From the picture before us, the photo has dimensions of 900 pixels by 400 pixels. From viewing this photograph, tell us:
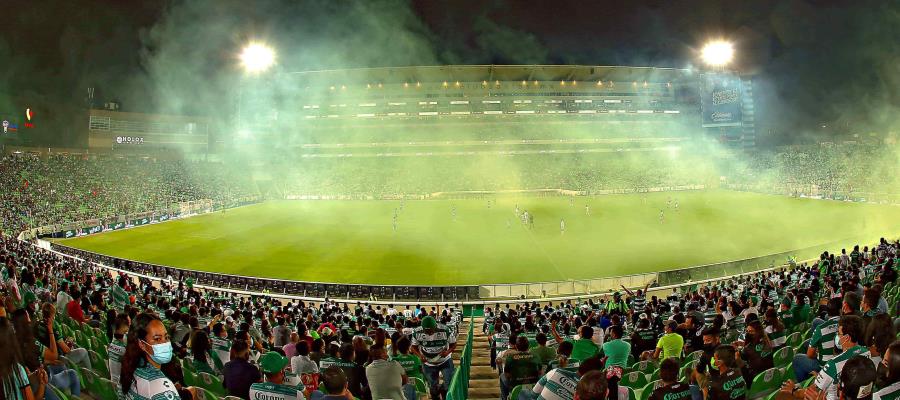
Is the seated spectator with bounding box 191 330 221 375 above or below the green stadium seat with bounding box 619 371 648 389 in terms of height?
above

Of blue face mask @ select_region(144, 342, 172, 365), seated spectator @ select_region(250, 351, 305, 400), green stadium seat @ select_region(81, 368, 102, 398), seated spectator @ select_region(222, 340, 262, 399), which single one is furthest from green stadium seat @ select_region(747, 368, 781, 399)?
green stadium seat @ select_region(81, 368, 102, 398)

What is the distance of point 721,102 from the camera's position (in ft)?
203

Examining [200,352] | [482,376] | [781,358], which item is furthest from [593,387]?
[482,376]

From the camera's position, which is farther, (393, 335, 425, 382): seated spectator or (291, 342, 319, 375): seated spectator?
(393, 335, 425, 382): seated spectator

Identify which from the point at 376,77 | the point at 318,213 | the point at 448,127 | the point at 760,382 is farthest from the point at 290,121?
the point at 760,382

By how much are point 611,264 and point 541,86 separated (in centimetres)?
6329

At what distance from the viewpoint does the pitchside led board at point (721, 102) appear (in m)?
61.5

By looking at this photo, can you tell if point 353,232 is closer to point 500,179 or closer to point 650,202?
point 650,202

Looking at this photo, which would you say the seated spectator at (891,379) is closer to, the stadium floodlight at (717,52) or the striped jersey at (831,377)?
the striped jersey at (831,377)

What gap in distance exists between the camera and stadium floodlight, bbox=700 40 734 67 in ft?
197

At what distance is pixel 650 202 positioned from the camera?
52.7 metres

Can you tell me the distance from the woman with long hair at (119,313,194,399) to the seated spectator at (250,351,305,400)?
1.10 meters

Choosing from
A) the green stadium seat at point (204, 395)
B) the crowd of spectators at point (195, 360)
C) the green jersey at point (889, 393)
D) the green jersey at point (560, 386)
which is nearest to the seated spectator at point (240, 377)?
the crowd of spectators at point (195, 360)

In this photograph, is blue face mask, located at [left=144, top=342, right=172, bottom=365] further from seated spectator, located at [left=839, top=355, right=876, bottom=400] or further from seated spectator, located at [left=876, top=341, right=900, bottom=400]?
seated spectator, located at [left=876, top=341, right=900, bottom=400]
